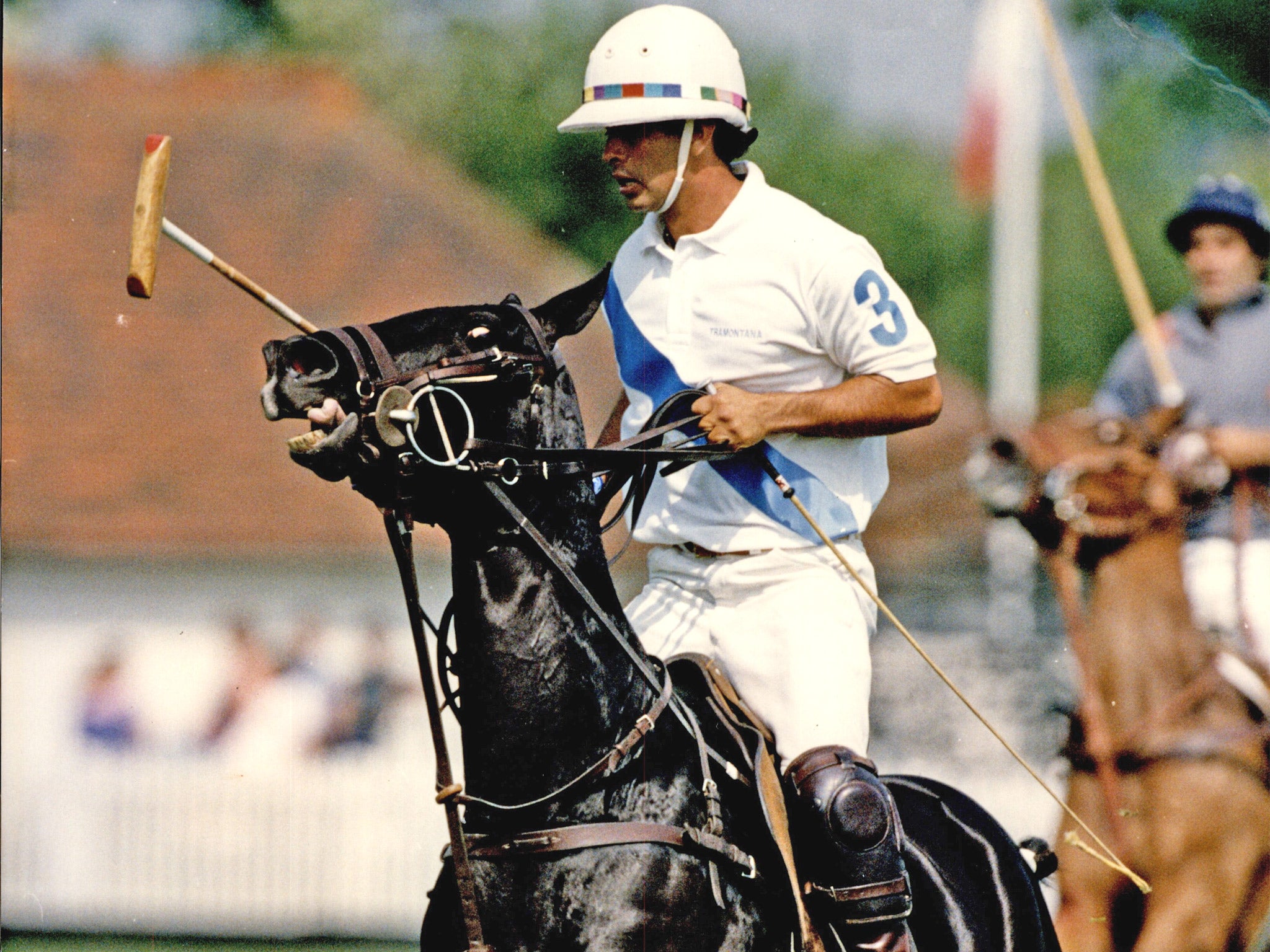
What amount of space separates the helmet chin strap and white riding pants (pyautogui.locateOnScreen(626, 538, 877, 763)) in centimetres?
101

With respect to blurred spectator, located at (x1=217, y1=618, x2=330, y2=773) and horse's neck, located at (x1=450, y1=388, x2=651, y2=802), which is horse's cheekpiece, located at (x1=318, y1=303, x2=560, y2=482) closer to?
horse's neck, located at (x1=450, y1=388, x2=651, y2=802)

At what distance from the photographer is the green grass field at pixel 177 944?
47.8ft

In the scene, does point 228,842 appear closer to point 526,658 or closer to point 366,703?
point 366,703

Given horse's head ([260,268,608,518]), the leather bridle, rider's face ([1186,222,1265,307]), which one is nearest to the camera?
horse's head ([260,268,608,518])

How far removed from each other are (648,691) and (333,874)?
12064 mm

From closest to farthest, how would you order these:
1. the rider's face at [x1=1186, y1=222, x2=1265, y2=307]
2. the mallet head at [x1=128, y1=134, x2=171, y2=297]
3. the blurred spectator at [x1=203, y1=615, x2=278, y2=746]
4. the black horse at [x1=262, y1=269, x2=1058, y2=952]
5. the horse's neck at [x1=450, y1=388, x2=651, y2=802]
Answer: the mallet head at [x1=128, y1=134, x2=171, y2=297] < the black horse at [x1=262, y1=269, x2=1058, y2=952] < the horse's neck at [x1=450, y1=388, x2=651, y2=802] < the rider's face at [x1=1186, y1=222, x2=1265, y2=307] < the blurred spectator at [x1=203, y1=615, x2=278, y2=746]

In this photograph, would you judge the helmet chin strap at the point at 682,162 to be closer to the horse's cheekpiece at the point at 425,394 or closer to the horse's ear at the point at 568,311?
the horse's ear at the point at 568,311

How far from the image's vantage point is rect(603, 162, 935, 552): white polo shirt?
15.0 feet

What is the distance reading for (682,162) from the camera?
183 inches

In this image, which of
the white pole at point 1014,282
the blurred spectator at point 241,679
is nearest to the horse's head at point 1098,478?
the blurred spectator at point 241,679

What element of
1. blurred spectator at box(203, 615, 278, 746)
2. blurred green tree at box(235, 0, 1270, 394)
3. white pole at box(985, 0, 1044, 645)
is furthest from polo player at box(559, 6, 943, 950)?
blurred green tree at box(235, 0, 1270, 394)

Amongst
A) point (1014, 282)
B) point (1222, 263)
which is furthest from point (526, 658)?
point (1014, 282)

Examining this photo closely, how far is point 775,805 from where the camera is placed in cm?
429

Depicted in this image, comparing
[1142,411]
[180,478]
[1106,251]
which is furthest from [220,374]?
[1106,251]
